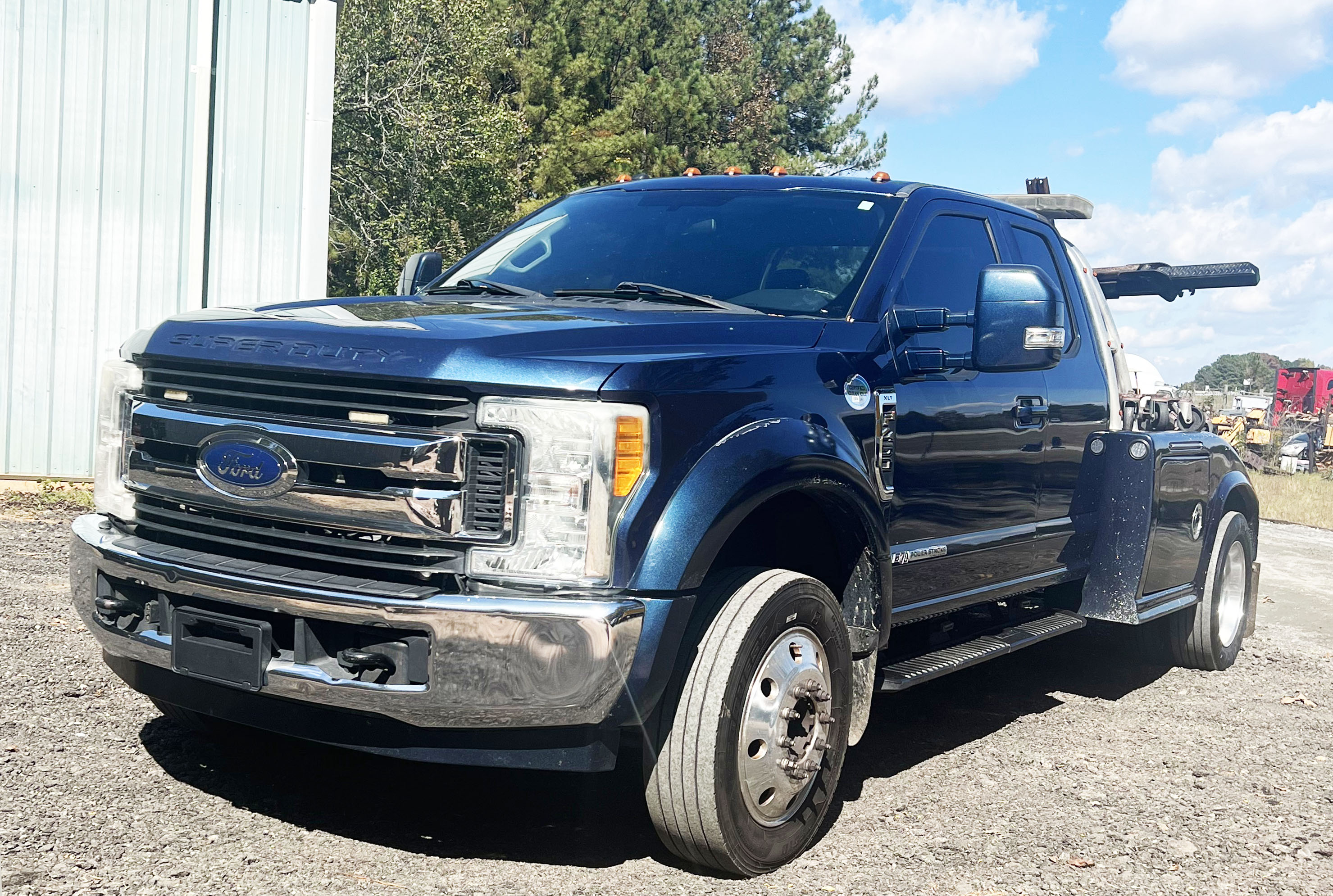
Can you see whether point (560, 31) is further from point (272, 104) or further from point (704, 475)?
point (704, 475)

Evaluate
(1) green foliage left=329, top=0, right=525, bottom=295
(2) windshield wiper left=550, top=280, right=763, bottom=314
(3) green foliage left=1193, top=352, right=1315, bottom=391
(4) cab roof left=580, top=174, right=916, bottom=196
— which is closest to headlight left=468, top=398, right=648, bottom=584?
(2) windshield wiper left=550, top=280, right=763, bottom=314

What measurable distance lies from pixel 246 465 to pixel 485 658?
772mm

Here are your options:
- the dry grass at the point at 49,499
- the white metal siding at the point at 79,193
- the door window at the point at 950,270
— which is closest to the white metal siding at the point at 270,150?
the white metal siding at the point at 79,193

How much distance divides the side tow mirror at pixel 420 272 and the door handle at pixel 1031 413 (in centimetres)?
222

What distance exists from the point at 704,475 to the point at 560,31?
3260 centimetres

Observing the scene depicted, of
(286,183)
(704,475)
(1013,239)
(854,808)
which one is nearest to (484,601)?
(704,475)

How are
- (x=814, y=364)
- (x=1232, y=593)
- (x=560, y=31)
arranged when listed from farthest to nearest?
(x=560, y=31) < (x=1232, y=593) < (x=814, y=364)

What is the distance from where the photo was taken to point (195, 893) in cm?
312

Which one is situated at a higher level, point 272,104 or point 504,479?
point 272,104

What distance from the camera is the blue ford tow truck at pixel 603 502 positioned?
3.03 metres

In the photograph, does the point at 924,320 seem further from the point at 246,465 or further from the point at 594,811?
the point at 246,465

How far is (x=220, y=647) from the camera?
3186mm

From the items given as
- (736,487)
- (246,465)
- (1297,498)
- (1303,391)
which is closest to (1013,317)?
(736,487)

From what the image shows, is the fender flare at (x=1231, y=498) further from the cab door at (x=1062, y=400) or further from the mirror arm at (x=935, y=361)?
the mirror arm at (x=935, y=361)
